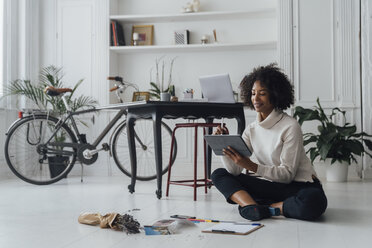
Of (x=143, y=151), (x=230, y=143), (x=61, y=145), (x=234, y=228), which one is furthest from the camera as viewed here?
(x=143, y=151)

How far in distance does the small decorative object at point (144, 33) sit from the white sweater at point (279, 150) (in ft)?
9.27

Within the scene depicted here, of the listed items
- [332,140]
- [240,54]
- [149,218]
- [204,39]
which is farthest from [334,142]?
[149,218]

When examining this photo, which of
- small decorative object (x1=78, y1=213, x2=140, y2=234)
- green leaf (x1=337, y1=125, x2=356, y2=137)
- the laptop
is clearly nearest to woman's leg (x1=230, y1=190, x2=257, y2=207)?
small decorative object (x1=78, y1=213, x2=140, y2=234)

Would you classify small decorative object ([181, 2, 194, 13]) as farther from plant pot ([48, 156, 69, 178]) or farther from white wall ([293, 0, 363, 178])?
plant pot ([48, 156, 69, 178])

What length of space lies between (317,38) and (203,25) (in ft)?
4.03

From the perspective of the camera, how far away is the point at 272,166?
235 centimetres

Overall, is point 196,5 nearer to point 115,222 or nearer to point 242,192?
point 242,192

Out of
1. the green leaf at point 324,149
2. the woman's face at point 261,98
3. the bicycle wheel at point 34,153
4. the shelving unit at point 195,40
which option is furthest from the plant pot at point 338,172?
the bicycle wheel at point 34,153

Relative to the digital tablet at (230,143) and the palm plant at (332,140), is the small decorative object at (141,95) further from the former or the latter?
the digital tablet at (230,143)

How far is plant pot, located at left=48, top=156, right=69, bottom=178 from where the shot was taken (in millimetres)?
4312

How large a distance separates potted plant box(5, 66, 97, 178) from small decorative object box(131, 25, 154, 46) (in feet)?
2.61

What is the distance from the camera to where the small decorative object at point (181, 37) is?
4.99 meters

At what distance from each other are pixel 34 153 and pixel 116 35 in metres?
1.52

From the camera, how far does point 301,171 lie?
2434 millimetres
